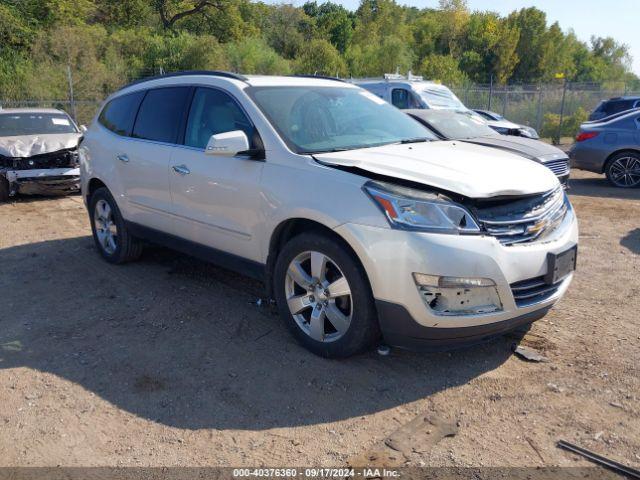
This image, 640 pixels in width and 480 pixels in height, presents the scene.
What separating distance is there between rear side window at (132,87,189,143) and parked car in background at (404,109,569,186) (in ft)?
14.3

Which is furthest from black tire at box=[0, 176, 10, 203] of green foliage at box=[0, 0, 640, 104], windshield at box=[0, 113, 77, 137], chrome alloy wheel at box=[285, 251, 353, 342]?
green foliage at box=[0, 0, 640, 104]

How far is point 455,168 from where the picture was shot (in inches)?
146

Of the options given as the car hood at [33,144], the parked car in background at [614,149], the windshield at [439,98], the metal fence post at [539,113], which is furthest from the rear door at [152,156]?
the metal fence post at [539,113]

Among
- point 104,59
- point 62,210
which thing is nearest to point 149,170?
point 62,210

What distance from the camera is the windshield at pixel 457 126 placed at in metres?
9.13

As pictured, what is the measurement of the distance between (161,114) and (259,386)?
2.82 meters

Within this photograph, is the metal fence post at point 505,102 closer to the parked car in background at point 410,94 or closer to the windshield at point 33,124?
the parked car in background at point 410,94

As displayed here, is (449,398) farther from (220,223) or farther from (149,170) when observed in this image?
(149,170)

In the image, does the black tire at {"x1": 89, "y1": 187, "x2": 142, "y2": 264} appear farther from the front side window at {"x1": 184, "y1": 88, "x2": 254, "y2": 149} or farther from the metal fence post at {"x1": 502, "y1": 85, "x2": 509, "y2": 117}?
the metal fence post at {"x1": 502, "y1": 85, "x2": 509, "y2": 117}

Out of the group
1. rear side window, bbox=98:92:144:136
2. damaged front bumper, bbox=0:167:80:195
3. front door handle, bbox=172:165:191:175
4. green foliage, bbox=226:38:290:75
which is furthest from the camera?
green foliage, bbox=226:38:290:75

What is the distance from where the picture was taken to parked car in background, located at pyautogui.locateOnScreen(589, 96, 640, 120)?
1789 centimetres

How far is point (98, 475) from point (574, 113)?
25128mm

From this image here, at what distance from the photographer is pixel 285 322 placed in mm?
4098

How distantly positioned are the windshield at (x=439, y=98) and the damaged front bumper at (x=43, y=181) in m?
7.23
